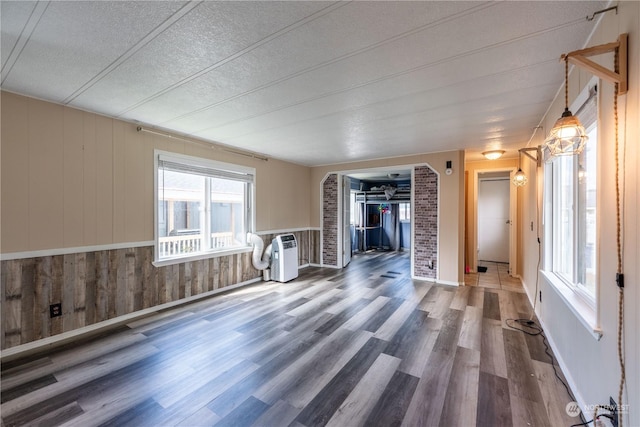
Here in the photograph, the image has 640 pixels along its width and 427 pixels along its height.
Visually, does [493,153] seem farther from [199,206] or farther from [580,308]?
[199,206]

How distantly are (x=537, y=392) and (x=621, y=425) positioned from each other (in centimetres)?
84

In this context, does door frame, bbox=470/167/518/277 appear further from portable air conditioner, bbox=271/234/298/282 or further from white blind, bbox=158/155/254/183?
white blind, bbox=158/155/254/183

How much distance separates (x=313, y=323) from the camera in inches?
123

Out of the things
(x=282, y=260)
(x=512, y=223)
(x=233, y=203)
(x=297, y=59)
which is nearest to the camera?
(x=297, y=59)

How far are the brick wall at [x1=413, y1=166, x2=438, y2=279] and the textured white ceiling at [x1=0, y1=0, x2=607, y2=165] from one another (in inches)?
69.8

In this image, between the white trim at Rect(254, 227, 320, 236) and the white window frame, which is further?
the white trim at Rect(254, 227, 320, 236)

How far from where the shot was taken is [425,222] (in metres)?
5.08

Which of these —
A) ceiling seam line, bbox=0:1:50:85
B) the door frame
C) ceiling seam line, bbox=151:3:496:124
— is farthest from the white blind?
the door frame

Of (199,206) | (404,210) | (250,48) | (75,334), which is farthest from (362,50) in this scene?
(404,210)

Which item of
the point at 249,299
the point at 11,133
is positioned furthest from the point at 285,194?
the point at 11,133

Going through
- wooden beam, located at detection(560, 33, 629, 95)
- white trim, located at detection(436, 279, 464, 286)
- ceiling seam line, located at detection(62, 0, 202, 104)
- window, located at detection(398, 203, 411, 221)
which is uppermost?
ceiling seam line, located at detection(62, 0, 202, 104)

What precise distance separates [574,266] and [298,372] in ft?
8.13

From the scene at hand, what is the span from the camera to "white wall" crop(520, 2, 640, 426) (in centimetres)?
112

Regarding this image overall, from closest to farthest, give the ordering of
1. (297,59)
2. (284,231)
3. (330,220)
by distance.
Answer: (297,59) → (284,231) → (330,220)
